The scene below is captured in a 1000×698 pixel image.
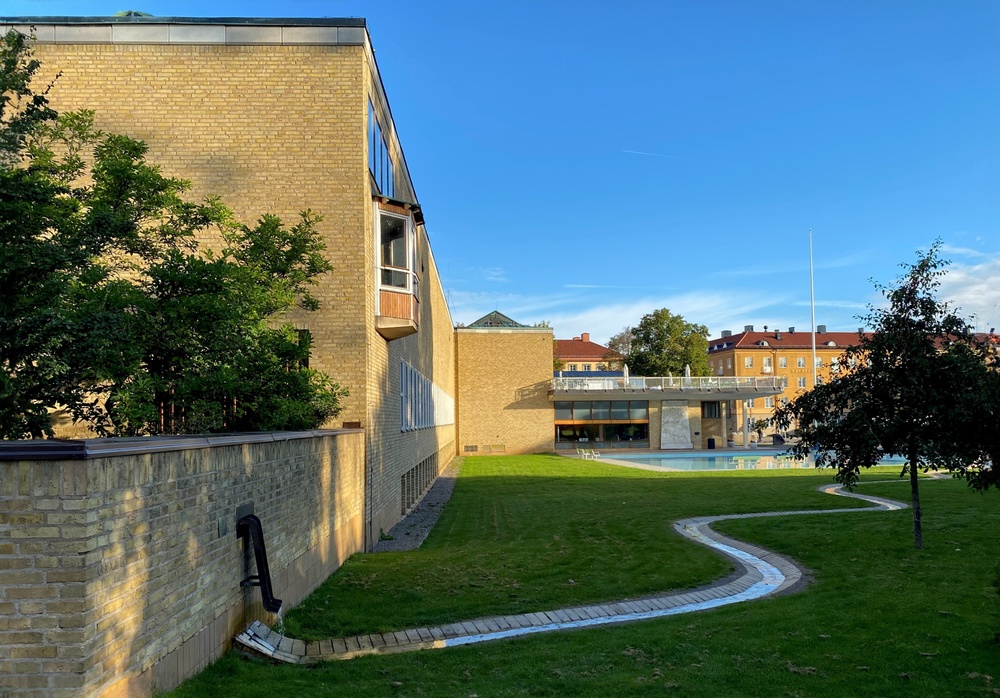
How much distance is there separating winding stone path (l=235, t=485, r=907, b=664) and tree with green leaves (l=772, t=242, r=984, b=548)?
2.04 metres

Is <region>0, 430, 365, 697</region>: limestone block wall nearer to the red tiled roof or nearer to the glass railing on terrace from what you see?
the glass railing on terrace

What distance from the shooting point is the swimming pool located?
125 feet

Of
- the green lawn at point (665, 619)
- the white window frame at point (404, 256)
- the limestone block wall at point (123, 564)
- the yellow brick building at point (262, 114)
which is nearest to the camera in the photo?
the limestone block wall at point (123, 564)

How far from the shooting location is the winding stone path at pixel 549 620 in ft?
22.7

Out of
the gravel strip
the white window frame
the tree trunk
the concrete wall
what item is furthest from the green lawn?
the concrete wall

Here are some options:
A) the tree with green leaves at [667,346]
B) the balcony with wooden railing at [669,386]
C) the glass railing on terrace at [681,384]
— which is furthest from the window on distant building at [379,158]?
the tree with green leaves at [667,346]

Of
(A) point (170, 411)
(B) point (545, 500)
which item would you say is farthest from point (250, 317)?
(B) point (545, 500)

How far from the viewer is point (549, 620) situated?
8.29m

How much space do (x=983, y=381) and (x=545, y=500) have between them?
12364 millimetres

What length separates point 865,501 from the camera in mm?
19156

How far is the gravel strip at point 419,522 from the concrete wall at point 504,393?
2059 centimetres

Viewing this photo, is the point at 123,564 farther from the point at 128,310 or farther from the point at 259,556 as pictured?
the point at 128,310

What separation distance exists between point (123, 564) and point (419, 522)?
43.4 ft

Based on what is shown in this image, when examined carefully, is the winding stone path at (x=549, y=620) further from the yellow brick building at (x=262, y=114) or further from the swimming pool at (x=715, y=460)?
the swimming pool at (x=715, y=460)
